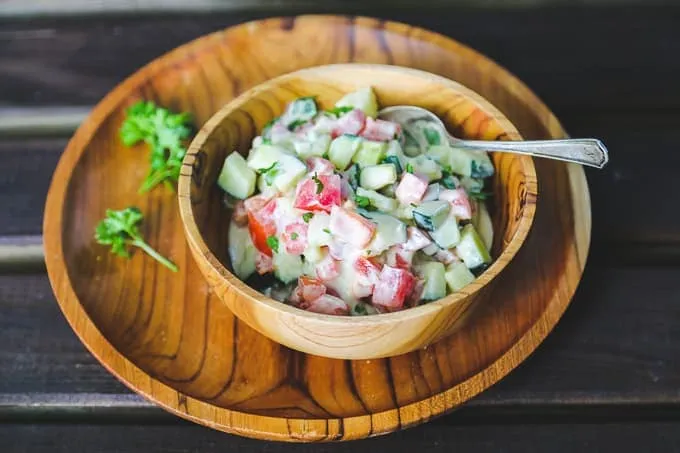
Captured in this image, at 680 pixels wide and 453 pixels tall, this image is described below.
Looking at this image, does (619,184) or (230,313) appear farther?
(619,184)

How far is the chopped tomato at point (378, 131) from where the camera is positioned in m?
1.39

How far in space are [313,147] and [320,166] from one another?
7 centimetres

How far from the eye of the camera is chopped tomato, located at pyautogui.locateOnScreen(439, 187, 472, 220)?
1.30 metres

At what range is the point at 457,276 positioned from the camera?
1273 millimetres

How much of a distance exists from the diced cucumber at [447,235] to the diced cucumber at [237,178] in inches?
12.6

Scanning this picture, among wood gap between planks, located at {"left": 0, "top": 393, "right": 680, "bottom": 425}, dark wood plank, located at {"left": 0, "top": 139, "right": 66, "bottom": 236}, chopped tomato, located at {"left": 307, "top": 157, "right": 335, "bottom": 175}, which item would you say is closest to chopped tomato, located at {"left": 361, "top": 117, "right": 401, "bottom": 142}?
chopped tomato, located at {"left": 307, "top": 157, "right": 335, "bottom": 175}

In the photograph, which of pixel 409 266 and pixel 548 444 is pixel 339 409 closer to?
pixel 409 266

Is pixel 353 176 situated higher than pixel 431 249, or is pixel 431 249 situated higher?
pixel 353 176

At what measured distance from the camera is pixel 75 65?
181 cm

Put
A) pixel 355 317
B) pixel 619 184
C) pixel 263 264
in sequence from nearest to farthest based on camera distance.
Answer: pixel 355 317 → pixel 263 264 → pixel 619 184

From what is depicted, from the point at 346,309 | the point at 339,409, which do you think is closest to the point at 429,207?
the point at 346,309

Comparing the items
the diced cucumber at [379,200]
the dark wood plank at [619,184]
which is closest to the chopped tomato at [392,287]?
the diced cucumber at [379,200]

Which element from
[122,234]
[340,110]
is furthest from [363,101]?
[122,234]

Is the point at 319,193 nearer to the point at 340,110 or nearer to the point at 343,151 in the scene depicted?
the point at 343,151
